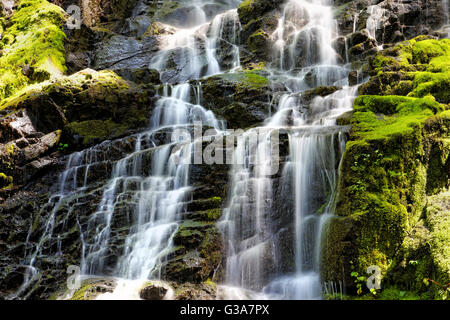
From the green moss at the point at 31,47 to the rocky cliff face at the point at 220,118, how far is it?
78 millimetres

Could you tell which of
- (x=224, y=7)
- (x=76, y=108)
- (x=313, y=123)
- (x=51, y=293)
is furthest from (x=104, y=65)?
(x=51, y=293)

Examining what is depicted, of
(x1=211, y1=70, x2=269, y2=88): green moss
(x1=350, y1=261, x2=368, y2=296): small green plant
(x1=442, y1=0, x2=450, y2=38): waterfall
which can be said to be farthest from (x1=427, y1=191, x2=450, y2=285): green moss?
(x1=442, y1=0, x2=450, y2=38): waterfall

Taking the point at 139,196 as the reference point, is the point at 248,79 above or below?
above

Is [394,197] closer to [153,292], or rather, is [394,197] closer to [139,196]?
[153,292]

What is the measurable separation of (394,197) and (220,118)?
25.3 feet

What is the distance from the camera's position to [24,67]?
609 inches

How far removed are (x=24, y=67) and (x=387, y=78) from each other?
14549mm

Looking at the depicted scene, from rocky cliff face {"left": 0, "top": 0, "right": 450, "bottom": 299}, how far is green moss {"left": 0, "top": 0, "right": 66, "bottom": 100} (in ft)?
0.26

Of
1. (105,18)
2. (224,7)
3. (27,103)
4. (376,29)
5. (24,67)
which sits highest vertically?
(224,7)

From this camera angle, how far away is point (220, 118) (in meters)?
13.0

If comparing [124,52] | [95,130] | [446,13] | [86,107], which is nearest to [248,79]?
[95,130]

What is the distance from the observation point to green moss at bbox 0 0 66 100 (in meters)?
15.3

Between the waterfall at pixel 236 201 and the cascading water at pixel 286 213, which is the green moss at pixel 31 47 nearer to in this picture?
the waterfall at pixel 236 201
